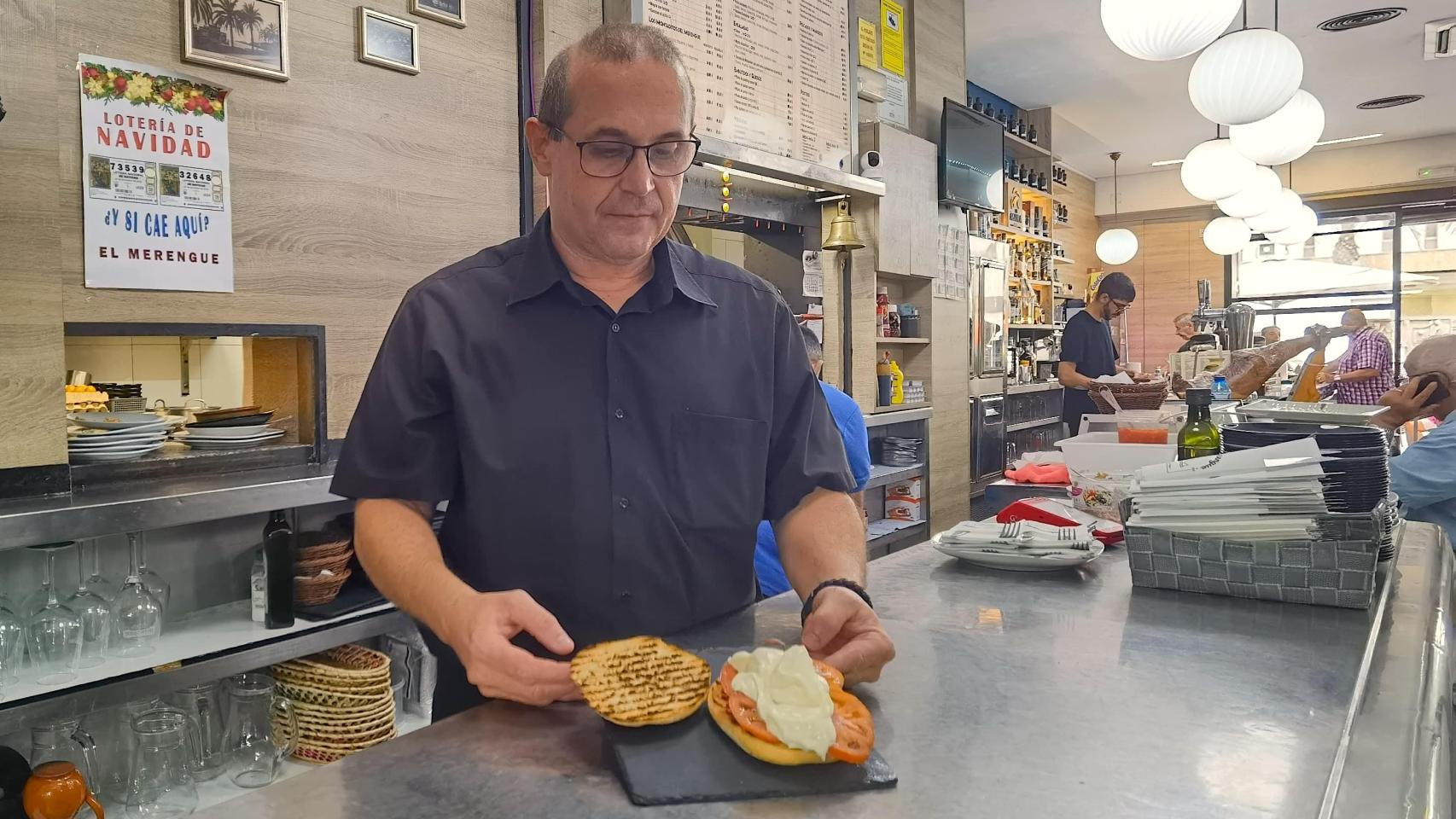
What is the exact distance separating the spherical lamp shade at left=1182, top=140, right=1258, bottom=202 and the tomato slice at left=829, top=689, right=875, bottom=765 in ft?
15.8

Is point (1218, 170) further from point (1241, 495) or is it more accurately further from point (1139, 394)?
point (1241, 495)

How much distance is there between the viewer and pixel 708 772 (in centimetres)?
78

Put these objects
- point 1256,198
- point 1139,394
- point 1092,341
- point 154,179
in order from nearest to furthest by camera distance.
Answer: point 154,179, point 1139,394, point 1256,198, point 1092,341

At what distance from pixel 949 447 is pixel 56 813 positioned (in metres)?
4.91

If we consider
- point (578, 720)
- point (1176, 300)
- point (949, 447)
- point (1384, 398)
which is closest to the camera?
point (578, 720)

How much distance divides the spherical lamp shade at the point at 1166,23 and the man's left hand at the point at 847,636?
246 cm

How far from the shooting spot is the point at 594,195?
1.39 meters

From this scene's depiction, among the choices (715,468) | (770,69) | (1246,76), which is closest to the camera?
(715,468)

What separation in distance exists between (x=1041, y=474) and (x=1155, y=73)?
5.74 meters

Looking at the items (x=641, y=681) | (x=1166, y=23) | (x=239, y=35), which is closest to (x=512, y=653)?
(x=641, y=681)

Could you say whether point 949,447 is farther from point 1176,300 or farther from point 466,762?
point 1176,300

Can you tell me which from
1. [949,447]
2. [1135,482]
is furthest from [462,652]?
[949,447]

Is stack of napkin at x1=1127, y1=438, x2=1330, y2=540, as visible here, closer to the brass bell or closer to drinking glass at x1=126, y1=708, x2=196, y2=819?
drinking glass at x1=126, y1=708, x2=196, y2=819

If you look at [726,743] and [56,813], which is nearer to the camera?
[726,743]
